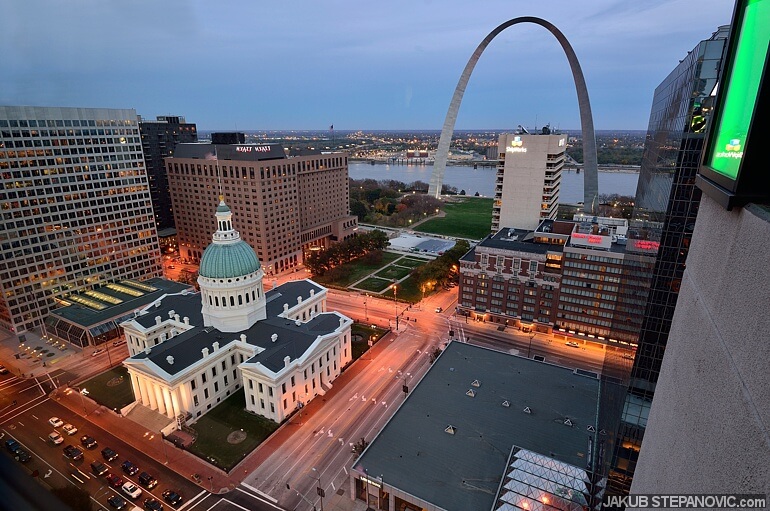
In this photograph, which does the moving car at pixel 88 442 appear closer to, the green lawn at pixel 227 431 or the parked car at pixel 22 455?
the parked car at pixel 22 455

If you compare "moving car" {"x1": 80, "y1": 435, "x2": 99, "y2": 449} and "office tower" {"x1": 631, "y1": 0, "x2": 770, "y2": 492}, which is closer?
"office tower" {"x1": 631, "y1": 0, "x2": 770, "y2": 492}

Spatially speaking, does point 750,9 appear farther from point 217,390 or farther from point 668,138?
point 217,390

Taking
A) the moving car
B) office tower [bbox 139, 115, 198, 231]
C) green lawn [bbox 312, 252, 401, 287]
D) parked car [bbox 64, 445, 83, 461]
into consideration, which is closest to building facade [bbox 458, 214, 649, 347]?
green lawn [bbox 312, 252, 401, 287]

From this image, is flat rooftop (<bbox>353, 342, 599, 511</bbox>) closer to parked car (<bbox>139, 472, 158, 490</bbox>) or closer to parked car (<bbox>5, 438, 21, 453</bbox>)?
parked car (<bbox>139, 472, 158, 490</bbox>)

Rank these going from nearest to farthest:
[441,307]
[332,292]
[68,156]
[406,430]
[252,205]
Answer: [406,430] < [68,156] < [441,307] < [332,292] < [252,205]

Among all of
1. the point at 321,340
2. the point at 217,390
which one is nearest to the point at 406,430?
the point at 321,340

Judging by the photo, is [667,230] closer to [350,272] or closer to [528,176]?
[528,176]
